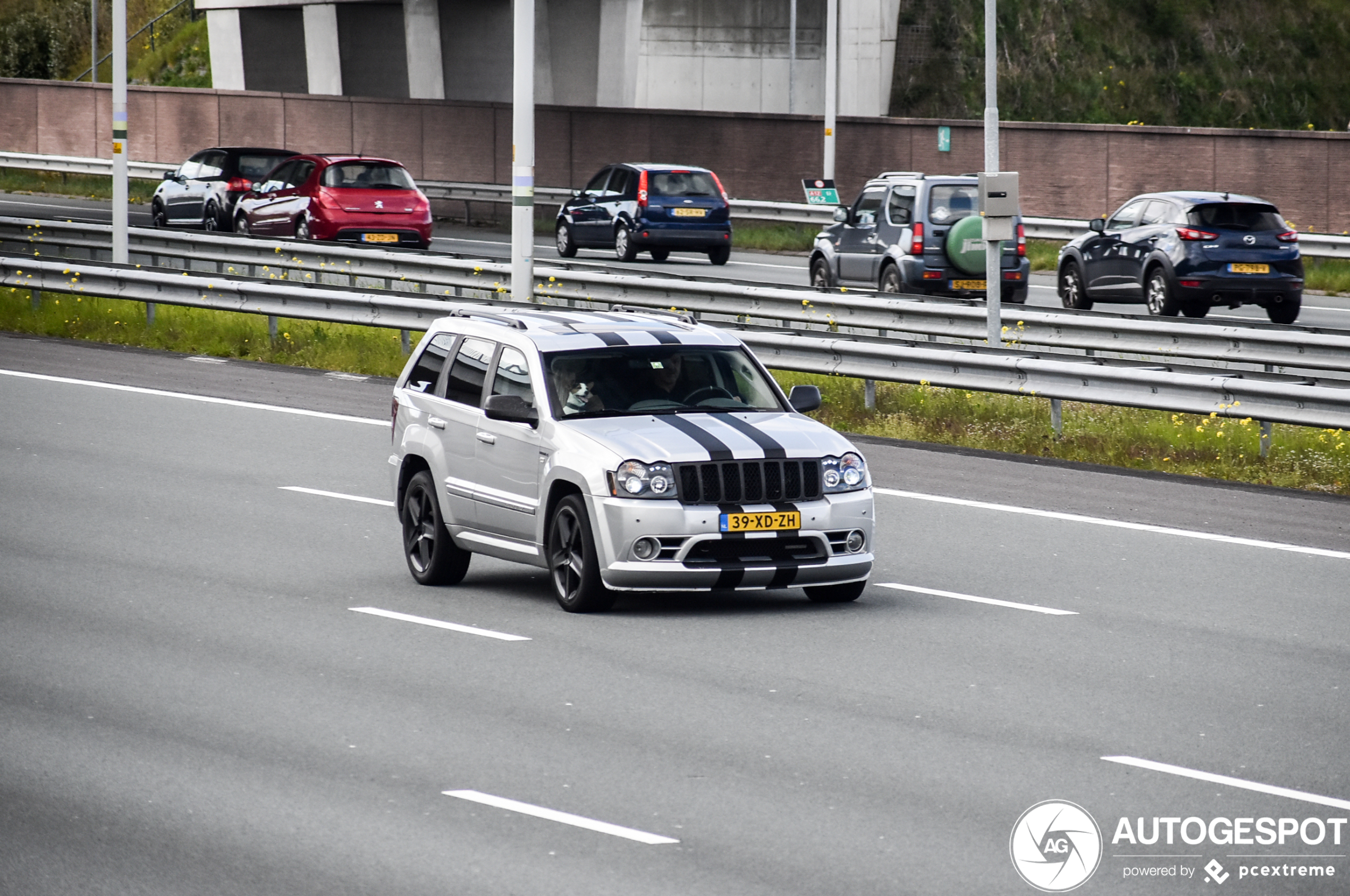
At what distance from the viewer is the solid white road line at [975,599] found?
38.0 ft

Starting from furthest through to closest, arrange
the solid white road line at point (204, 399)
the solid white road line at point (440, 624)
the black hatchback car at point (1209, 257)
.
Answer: the black hatchback car at point (1209, 257) → the solid white road line at point (204, 399) → the solid white road line at point (440, 624)

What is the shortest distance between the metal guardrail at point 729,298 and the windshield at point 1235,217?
3954 millimetres

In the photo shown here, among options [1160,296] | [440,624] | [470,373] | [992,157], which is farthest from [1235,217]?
[440,624]

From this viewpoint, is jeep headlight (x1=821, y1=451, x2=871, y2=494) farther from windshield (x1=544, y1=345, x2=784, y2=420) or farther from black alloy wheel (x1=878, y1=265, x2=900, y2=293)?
black alloy wheel (x1=878, y1=265, x2=900, y2=293)

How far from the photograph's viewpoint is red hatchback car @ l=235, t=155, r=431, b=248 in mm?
35094

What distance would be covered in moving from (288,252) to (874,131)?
18002mm

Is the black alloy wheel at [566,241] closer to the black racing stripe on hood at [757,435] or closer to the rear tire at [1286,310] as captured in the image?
the rear tire at [1286,310]

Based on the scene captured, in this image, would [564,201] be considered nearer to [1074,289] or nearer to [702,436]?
[1074,289]

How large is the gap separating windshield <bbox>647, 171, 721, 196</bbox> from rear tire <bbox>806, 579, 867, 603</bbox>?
25867 millimetres

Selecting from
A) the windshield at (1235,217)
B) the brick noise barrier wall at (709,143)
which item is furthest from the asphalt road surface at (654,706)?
the brick noise barrier wall at (709,143)

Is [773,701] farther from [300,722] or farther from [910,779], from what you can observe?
[300,722]

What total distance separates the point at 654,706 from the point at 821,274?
21.2 metres

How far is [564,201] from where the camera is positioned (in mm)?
46281
